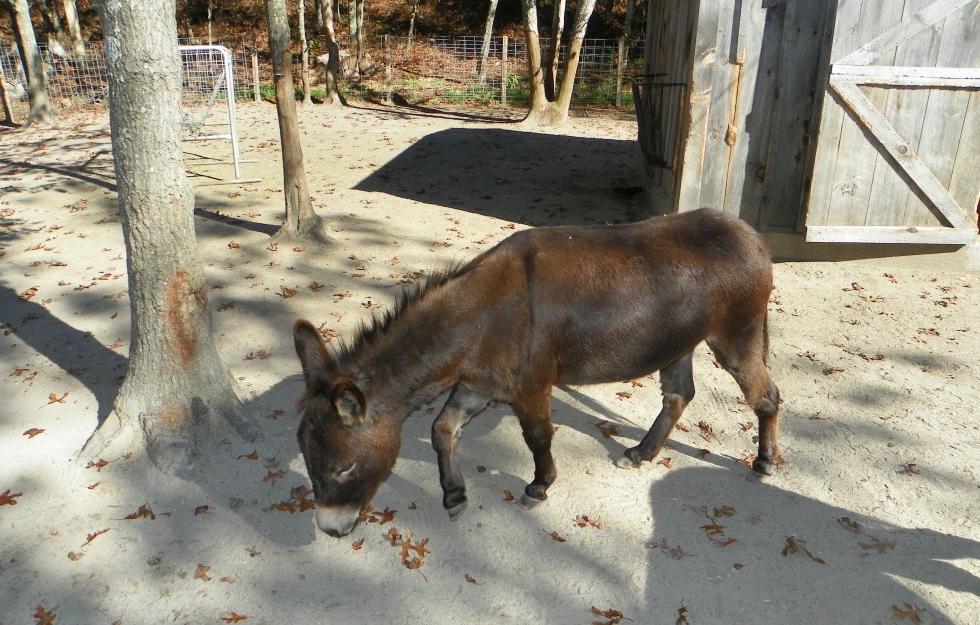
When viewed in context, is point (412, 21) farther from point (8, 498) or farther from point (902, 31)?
point (8, 498)

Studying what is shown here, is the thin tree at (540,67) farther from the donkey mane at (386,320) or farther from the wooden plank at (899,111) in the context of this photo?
the donkey mane at (386,320)

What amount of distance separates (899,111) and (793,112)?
1024 mm

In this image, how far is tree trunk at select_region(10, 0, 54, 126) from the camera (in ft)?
49.8

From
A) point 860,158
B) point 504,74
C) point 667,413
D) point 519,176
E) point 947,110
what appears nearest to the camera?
point 667,413

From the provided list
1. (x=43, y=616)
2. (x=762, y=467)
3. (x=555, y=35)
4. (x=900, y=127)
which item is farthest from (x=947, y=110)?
(x=555, y=35)

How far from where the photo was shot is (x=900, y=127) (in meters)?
6.91

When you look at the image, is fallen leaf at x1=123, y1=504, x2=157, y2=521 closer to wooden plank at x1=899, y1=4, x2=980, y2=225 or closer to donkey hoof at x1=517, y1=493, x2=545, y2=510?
donkey hoof at x1=517, y1=493, x2=545, y2=510

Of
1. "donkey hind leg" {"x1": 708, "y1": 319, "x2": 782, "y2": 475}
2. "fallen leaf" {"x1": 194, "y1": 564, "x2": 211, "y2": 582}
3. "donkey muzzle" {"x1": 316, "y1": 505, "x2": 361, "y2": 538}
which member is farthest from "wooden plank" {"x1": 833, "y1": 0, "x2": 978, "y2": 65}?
"fallen leaf" {"x1": 194, "y1": 564, "x2": 211, "y2": 582}

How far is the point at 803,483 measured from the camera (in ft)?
13.7

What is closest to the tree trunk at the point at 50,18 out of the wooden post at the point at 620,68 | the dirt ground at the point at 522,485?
the wooden post at the point at 620,68

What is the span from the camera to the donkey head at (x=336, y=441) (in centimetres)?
314

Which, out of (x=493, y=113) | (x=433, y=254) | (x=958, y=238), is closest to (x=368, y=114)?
(x=493, y=113)

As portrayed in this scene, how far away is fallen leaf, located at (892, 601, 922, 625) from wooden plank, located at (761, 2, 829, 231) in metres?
5.34

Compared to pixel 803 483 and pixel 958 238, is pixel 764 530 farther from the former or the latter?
pixel 958 238
